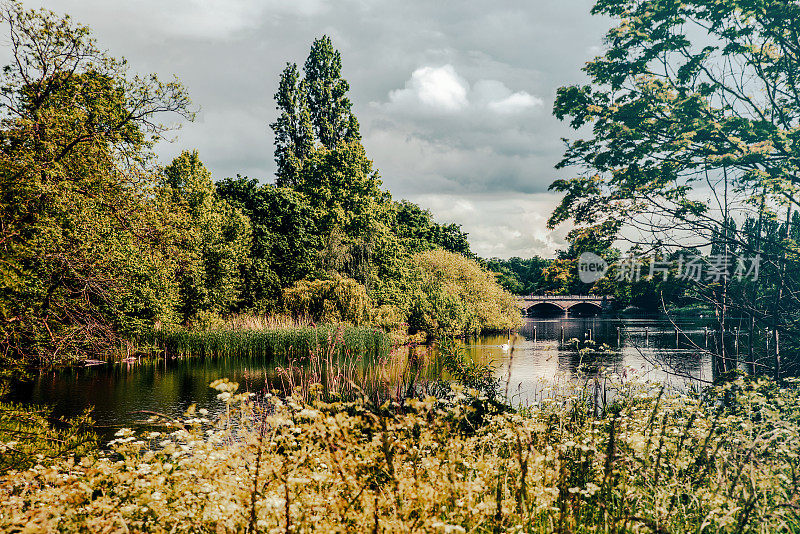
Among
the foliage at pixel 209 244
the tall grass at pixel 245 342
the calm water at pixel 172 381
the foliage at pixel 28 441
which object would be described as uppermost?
the foliage at pixel 209 244

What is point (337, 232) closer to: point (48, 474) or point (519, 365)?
point (519, 365)

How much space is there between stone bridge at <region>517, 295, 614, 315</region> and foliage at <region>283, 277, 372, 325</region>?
122 feet

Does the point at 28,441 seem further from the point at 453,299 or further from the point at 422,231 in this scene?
the point at 422,231

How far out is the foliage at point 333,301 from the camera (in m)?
23.9

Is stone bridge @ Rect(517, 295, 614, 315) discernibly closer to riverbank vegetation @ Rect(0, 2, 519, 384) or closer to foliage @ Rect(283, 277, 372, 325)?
riverbank vegetation @ Rect(0, 2, 519, 384)

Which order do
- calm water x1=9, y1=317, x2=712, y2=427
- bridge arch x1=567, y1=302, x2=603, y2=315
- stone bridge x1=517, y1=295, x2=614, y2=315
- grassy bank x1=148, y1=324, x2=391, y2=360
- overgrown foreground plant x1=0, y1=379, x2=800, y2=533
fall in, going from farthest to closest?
bridge arch x1=567, y1=302, x2=603, y2=315, stone bridge x1=517, y1=295, x2=614, y2=315, grassy bank x1=148, y1=324, x2=391, y2=360, calm water x1=9, y1=317, x2=712, y2=427, overgrown foreground plant x1=0, y1=379, x2=800, y2=533

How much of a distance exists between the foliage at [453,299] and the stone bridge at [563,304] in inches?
926

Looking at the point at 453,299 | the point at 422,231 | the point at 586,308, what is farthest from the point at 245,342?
the point at 586,308

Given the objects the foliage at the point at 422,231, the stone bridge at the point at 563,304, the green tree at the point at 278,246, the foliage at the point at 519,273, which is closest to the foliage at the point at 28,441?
the green tree at the point at 278,246

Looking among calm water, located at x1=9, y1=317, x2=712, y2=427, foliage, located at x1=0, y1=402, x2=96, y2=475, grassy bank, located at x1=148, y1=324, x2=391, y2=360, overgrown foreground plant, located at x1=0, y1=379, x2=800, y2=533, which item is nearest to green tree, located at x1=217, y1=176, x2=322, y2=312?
grassy bank, located at x1=148, y1=324, x2=391, y2=360

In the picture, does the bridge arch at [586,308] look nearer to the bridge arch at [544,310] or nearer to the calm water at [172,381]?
the bridge arch at [544,310]

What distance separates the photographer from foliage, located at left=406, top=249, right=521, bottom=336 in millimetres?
29531

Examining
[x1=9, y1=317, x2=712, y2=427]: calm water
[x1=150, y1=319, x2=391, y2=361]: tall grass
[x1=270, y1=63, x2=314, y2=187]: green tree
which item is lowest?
[x1=9, y1=317, x2=712, y2=427]: calm water

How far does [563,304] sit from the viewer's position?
65.2 meters
